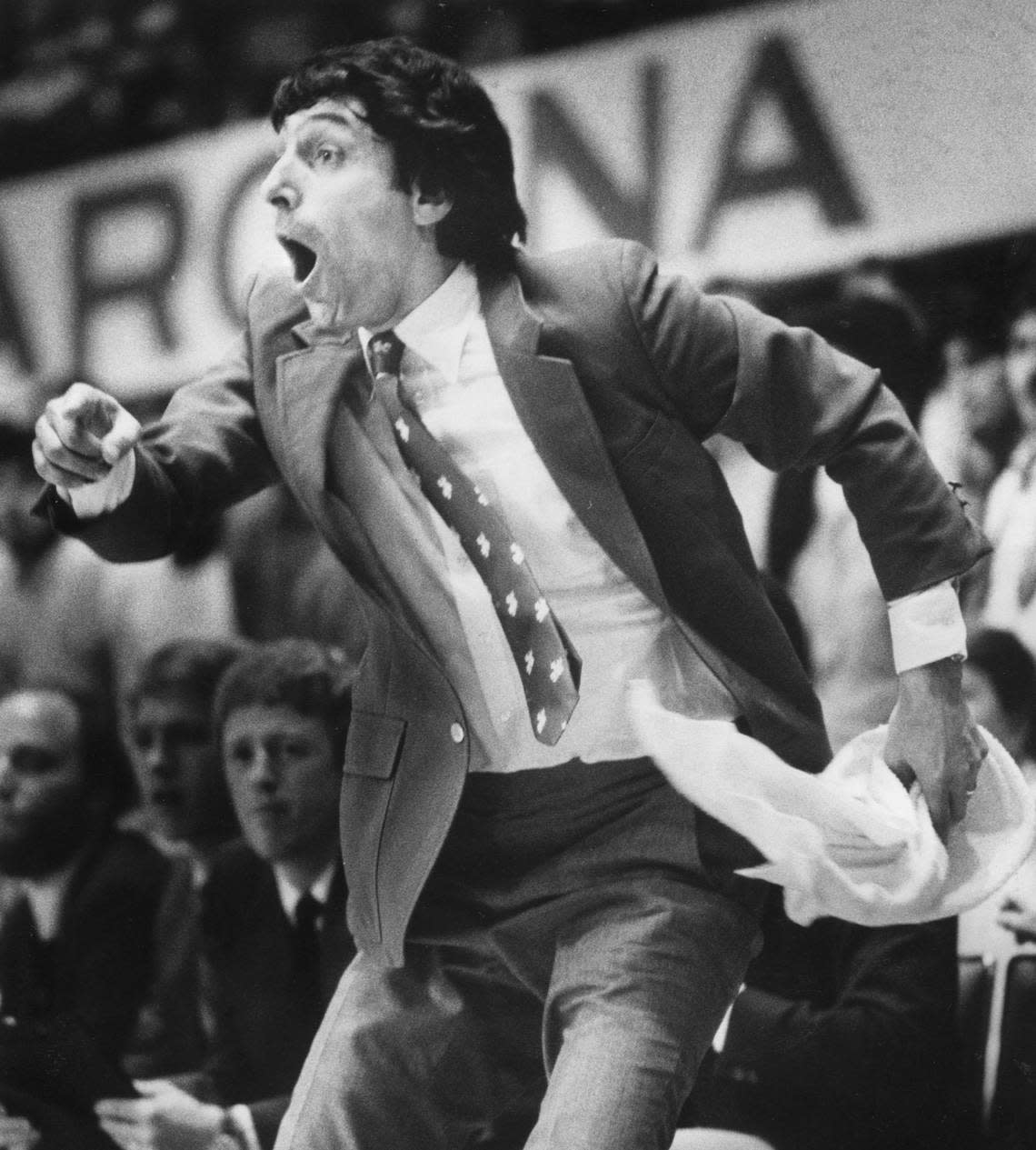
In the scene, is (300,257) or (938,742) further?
(300,257)

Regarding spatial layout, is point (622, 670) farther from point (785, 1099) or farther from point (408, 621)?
point (785, 1099)

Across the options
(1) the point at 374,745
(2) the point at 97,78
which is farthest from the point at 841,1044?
(2) the point at 97,78

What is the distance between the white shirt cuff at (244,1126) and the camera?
2.33 m

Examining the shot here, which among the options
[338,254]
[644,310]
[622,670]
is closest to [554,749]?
[622,670]

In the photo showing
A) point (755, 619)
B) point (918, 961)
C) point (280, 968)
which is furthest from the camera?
point (280, 968)

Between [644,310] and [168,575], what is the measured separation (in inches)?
38.8

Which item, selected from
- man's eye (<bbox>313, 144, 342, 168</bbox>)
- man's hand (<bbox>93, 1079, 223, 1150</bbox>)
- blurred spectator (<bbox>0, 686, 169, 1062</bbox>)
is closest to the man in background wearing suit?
man's eye (<bbox>313, 144, 342, 168</bbox>)

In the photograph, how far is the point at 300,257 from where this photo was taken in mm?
2006

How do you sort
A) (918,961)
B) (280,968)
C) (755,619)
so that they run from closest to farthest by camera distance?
(755,619)
(918,961)
(280,968)

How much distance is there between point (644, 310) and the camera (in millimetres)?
1854

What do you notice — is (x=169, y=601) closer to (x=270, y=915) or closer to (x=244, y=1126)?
(x=270, y=915)

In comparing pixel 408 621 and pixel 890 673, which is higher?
pixel 408 621

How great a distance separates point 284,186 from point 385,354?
0.75 feet

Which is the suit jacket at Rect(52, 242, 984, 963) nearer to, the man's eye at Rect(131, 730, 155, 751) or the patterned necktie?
the patterned necktie
